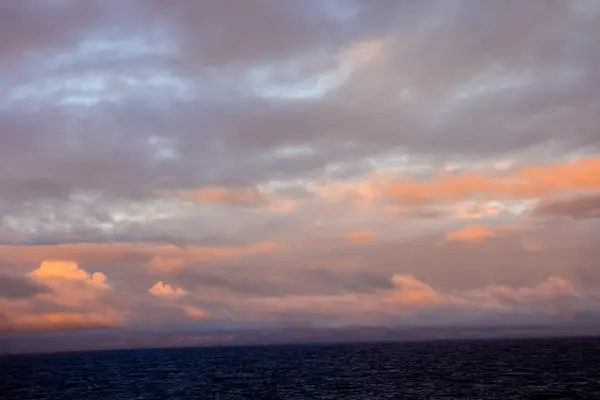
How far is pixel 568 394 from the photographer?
86438 millimetres

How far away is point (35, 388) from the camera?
133375 millimetres

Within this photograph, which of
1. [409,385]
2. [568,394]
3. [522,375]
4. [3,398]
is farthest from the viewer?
[522,375]

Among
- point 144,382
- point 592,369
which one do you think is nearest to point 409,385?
point 592,369

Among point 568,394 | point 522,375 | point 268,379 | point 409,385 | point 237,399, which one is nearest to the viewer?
point 568,394

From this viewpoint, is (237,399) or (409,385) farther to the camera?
(409,385)

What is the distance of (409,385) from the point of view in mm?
104500

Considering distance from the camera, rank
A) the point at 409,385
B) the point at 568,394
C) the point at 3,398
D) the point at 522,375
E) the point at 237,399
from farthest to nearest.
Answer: the point at 522,375 → the point at 3,398 → the point at 409,385 → the point at 237,399 → the point at 568,394

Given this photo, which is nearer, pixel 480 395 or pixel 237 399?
pixel 480 395

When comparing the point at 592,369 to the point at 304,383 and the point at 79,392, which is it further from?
the point at 79,392

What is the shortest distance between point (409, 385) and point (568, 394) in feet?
87.2

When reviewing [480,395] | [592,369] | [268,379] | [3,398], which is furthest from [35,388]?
[592,369]

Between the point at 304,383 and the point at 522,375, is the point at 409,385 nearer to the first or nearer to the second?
the point at 304,383

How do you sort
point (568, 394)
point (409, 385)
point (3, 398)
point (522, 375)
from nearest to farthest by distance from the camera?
point (568, 394) → point (409, 385) → point (3, 398) → point (522, 375)

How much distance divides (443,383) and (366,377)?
2315 cm
